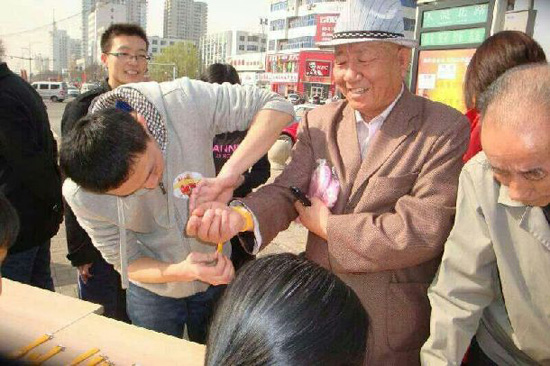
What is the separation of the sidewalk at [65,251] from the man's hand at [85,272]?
1094mm

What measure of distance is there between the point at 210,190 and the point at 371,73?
0.70 m

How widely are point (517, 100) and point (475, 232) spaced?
41cm

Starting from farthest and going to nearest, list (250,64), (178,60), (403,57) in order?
(250,64) → (178,60) → (403,57)

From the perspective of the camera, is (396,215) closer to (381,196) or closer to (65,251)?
(381,196)

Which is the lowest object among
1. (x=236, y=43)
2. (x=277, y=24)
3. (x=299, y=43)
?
(x=299, y=43)

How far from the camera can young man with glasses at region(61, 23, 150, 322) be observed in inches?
101

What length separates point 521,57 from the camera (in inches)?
79.0

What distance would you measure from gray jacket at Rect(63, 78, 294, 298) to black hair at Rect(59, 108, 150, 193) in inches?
10.1

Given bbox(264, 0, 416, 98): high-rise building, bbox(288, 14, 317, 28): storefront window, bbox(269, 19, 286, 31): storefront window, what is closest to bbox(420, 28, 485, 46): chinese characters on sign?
bbox(264, 0, 416, 98): high-rise building

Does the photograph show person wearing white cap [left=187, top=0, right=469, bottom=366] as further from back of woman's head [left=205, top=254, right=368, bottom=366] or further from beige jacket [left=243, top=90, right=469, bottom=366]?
back of woman's head [left=205, top=254, right=368, bottom=366]

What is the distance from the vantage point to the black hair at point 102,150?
4.99ft

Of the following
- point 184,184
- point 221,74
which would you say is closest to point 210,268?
point 184,184

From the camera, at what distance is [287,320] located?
839mm

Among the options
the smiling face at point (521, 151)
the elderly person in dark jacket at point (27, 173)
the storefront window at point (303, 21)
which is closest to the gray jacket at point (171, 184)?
the elderly person in dark jacket at point (27, 173)
